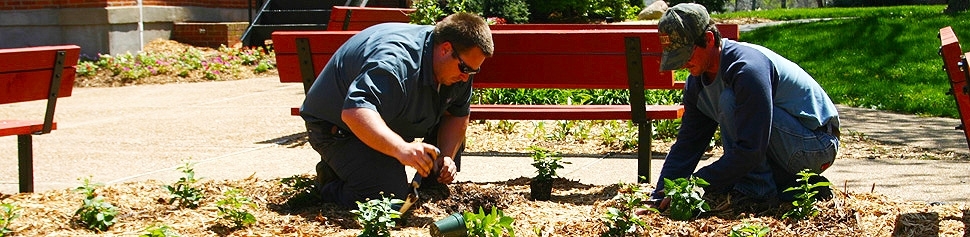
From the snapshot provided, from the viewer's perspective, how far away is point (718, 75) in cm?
469

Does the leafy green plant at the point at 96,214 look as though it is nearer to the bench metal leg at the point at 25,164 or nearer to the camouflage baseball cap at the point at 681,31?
the bench metal leg at the point at 25,164

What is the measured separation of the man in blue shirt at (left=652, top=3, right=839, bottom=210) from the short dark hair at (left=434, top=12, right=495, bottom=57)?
0.69 m

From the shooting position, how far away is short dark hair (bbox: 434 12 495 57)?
4.66 m

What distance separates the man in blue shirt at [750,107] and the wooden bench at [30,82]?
2.97 meters

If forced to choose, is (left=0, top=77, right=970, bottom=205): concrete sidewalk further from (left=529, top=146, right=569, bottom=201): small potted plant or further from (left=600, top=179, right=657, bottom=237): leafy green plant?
(left=600, top=179, right=657, bottom=237): leafy green plant

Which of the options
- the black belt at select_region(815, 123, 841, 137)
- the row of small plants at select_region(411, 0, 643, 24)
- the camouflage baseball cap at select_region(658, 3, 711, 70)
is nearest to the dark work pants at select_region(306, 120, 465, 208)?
the camouflage baseball cap at select_region(658, 3, 711, 70)

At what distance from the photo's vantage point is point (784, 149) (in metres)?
4.74

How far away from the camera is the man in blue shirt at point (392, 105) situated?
15.0ft

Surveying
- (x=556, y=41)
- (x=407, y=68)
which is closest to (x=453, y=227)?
(x=407, y=68)

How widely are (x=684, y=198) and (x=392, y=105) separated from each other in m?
1.20

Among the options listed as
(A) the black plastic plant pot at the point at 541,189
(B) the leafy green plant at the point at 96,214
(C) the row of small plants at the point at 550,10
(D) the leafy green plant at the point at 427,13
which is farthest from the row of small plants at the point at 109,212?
(C) the row of small plants at the point at 550,10

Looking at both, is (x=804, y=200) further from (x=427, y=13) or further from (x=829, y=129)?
(x=427, y=13)

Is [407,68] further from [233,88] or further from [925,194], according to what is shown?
A: [233,88]

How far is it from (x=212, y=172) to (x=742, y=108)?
3495 millimetres
